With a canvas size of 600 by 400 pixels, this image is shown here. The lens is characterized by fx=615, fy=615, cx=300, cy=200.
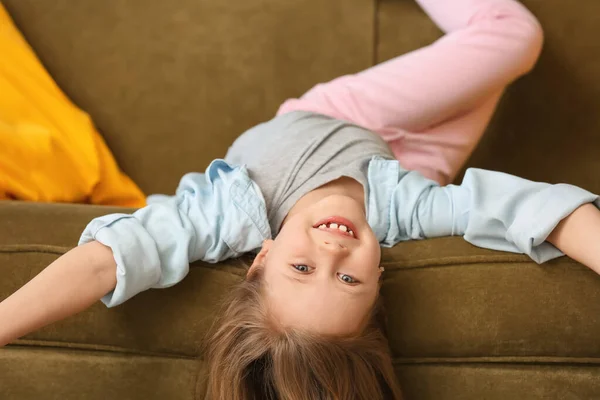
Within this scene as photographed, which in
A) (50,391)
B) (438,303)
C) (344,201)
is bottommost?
(50,391)

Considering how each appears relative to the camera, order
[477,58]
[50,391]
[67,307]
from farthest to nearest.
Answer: [477,58], [50,391], [67,307]

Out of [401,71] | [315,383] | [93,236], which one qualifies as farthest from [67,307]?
[401,71]

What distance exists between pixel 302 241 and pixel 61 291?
1.11 ft

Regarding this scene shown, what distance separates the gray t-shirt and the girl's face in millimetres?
136

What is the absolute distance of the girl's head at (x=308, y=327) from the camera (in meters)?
0.84

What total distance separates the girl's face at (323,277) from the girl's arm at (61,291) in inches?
9.2

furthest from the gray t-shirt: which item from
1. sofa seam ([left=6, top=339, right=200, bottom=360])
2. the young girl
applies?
sofa seam ([left=6, top=339, right=200, bottom=360])

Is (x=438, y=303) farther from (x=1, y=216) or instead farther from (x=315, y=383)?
(x=1, y=216)

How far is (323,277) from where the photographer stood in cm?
85

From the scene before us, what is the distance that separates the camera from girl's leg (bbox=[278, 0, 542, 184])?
122cm

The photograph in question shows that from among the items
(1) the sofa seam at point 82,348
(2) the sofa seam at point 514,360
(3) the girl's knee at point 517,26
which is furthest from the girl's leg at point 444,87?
(1) the sofa seam at point 82,348

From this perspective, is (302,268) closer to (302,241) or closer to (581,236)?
(302,241)

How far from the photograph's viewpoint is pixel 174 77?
4.45 ft

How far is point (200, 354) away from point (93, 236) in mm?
240
